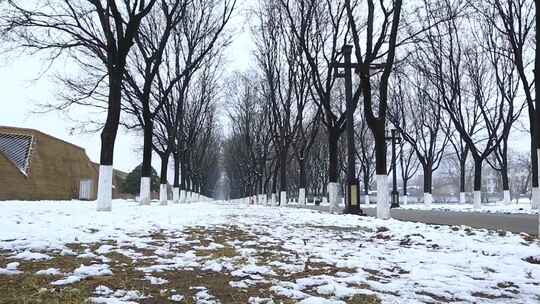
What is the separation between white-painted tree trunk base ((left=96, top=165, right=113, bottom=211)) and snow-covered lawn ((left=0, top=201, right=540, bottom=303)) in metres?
6.29

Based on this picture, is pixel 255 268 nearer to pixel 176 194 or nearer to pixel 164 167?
pixel 164 167

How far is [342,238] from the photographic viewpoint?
31.0 feet

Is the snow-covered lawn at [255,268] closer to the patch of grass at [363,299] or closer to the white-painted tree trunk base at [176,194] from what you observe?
the patch of grass at [363,299]

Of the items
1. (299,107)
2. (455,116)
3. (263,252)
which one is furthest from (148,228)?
(455,116)

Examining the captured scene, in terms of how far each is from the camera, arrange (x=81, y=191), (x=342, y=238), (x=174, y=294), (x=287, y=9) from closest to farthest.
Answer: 1. (x=174, y=294)
2. (x=342, y=238)
3. (x=287, y=9)
4. (x=81, y=191)

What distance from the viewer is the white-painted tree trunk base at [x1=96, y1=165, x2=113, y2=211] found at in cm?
1534

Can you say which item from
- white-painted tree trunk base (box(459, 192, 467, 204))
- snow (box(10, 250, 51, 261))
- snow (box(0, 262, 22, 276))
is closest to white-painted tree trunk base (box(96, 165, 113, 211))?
snow (box(10, 250, 51, 261))

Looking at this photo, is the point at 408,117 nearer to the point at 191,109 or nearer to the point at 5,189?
the point at 191,109

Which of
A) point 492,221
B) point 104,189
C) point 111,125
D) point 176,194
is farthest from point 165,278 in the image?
point 176,194

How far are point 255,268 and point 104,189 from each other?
11035 millimetres

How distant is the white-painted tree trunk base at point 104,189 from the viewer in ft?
50.3

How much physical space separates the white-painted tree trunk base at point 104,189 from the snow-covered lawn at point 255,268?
6293mm

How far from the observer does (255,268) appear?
565 cm

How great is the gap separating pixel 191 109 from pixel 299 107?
1137 centimetres
